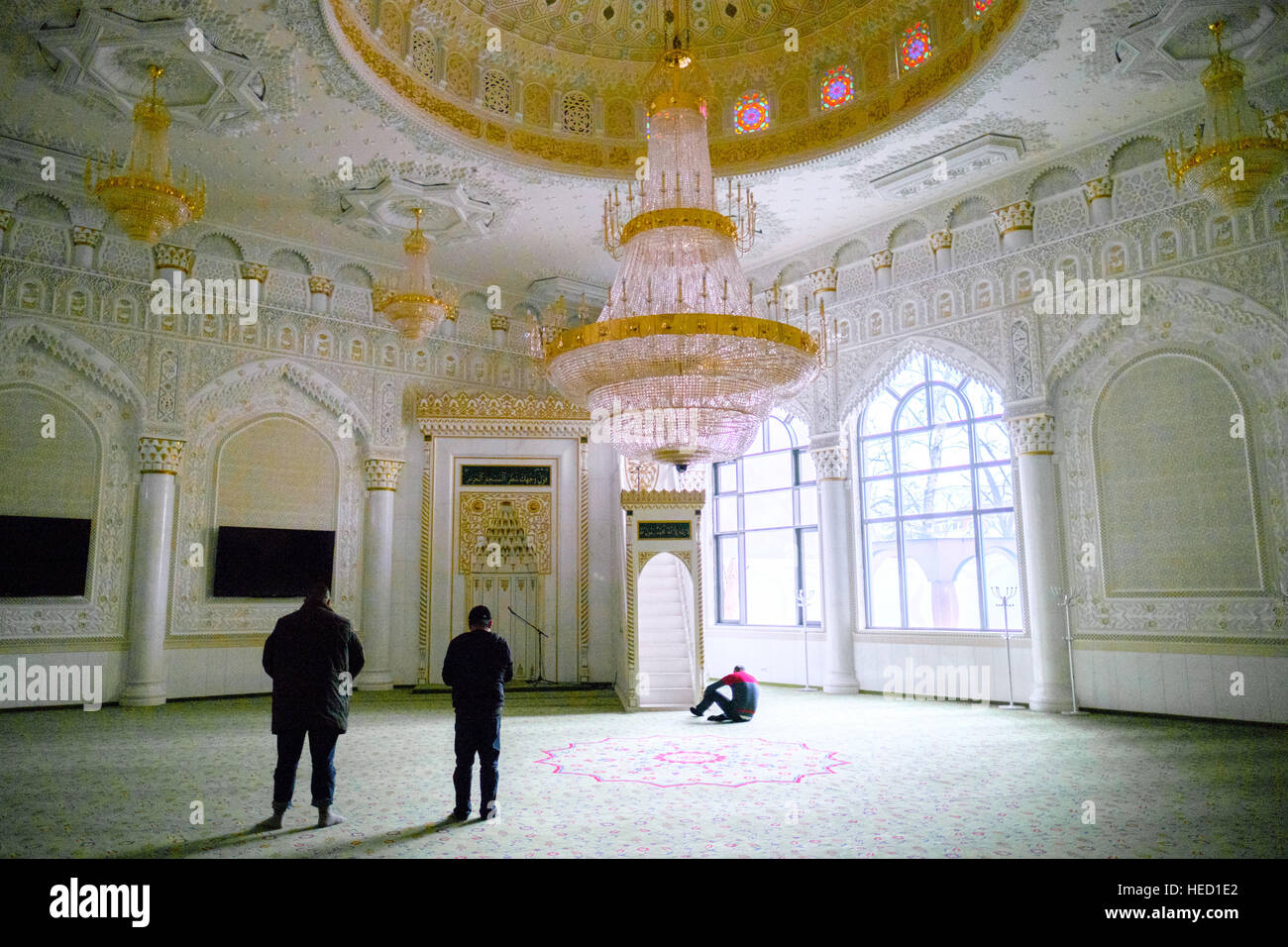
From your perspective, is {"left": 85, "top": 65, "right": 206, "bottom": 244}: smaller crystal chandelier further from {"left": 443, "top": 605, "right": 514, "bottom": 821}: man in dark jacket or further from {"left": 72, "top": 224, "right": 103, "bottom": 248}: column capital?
{"left": 443, "top": 605, "right": 514, "bottom": 821}: man in dark jacket

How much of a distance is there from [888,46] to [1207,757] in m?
6.42

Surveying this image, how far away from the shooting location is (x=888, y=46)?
25.7 ft

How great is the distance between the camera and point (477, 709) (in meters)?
4.12

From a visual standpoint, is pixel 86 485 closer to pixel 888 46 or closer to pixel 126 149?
pixel 126 149

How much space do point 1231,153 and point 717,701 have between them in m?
5.41

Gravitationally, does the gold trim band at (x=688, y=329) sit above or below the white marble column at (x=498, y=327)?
below

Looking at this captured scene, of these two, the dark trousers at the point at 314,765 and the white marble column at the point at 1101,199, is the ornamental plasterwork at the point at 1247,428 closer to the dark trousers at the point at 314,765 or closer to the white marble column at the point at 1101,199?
the white marble column at the point at 1101,199

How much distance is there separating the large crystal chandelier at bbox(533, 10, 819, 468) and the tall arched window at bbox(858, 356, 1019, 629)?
11.1ft

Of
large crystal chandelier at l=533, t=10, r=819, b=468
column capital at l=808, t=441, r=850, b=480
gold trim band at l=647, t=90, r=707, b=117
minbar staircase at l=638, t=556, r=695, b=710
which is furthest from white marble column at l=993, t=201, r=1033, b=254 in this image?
minbar staircase at l=638, t=556, r=695, b=710

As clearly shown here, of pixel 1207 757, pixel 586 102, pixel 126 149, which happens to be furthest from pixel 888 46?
pixel 126 149

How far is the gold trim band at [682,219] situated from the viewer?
6082 mm

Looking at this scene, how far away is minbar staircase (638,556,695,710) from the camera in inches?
324

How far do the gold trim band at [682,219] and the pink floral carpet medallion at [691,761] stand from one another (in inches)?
147

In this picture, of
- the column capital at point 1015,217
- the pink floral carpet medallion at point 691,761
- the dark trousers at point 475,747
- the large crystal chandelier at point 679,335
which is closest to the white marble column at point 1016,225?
the column capital at point 1015,217
